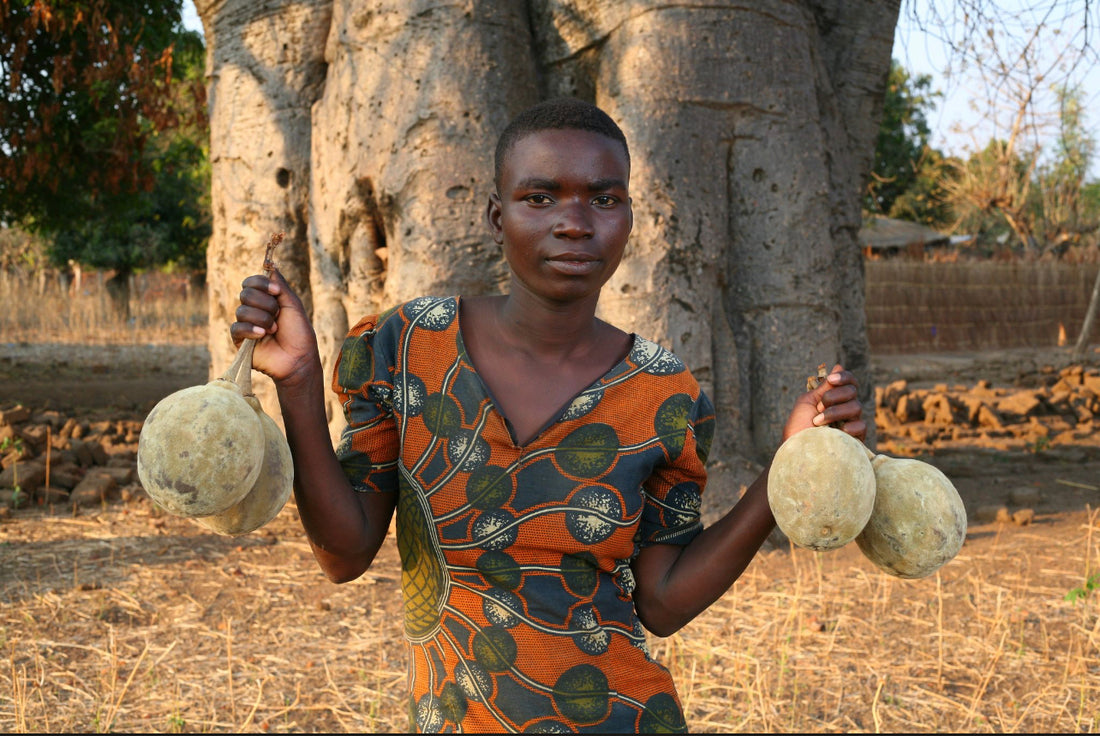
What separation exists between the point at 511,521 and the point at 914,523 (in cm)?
63

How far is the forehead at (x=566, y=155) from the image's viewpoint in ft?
5.24

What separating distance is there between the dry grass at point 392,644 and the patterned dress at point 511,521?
1.53 meters

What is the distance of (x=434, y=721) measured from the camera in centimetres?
159

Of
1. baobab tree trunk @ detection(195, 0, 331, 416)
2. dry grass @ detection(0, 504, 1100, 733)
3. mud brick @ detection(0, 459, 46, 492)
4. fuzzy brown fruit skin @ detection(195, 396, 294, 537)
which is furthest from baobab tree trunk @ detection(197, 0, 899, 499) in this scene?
fuzzy brown fruit skin @ detection(195, 396, 294, 537)

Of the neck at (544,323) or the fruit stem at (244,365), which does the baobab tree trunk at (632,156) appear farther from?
the fruit stem at (244,365)

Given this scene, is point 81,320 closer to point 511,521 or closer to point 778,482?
point 511,521

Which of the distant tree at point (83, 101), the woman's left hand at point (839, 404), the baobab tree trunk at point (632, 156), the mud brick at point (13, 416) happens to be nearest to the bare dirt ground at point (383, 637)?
the baobab tree trunk at point (632, 156)

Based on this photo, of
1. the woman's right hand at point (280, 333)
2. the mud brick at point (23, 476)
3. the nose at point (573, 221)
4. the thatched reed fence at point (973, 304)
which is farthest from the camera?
the thatched reed fence at point (973, 304)

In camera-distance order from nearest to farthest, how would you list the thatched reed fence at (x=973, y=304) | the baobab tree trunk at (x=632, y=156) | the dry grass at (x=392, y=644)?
the dry grass at (x=392, y=644) → the baobab tree trunk at (x=632, y=156) → the thatched reed fence at (x=973, y=304)

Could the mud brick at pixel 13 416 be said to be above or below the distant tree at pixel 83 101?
below

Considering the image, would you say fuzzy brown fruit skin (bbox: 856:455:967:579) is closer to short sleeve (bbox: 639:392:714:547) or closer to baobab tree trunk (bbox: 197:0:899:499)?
short sleeve (bbox: 639:392:714:547)

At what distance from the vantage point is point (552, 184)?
1.59 m

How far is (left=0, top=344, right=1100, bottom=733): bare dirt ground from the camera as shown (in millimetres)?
3018

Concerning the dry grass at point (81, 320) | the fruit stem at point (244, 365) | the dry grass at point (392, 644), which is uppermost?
the fruit stem at point (244, 365)
